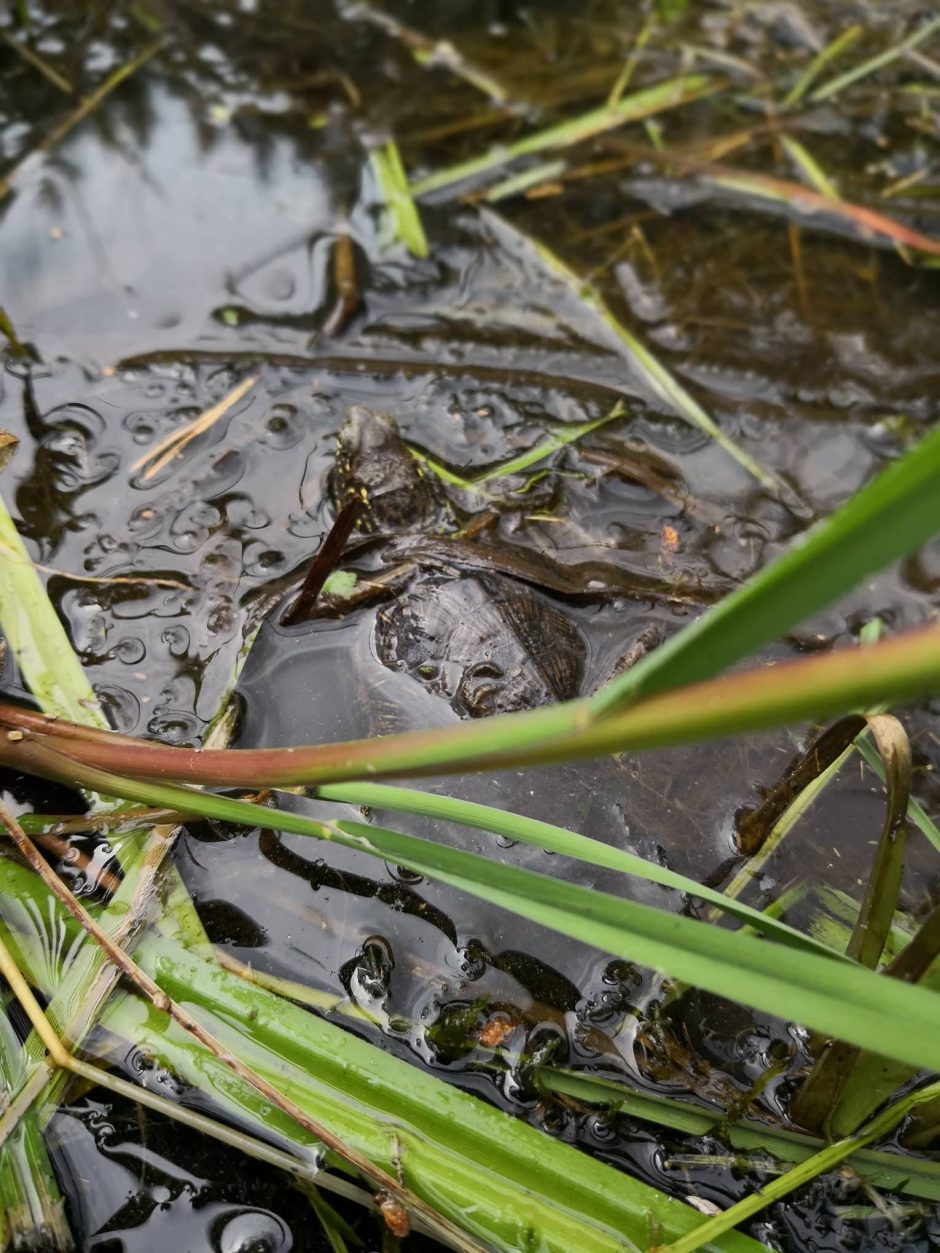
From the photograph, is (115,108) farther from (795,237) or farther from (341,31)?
(795,237)

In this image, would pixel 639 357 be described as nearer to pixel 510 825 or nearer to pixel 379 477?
pixel 379 477

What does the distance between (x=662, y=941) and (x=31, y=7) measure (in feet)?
17.5

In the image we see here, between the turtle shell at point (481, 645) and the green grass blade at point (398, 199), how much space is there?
184 cm

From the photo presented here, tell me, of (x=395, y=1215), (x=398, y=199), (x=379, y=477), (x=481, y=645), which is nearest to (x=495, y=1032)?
(x=395, y=1215)

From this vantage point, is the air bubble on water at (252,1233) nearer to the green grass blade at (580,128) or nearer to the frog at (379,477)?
the frog at (379,477)

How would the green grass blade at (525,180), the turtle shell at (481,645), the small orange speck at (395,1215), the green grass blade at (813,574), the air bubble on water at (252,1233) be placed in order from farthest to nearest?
the green grass blade at (525,180) < the turtle shell at (481,645) < the air bubble on water at (252,1233) < the small orange speck at (395,1215) < the green grass blade at (813,574)

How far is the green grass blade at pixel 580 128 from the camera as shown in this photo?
169 inches

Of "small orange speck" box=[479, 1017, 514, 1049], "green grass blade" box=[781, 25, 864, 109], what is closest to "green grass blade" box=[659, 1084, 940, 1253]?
"small orange speck" box=[479, 1017, 514, 1049]

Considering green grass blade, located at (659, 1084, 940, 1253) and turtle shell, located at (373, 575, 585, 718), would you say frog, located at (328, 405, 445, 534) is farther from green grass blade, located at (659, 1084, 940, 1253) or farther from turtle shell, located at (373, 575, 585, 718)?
green grass blade, located at (659, 1084, 940, 1253)

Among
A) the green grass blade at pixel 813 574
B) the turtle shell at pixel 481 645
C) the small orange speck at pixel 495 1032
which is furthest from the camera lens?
the turtle shell at pixel 481 645

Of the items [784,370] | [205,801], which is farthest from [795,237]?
[205,801]

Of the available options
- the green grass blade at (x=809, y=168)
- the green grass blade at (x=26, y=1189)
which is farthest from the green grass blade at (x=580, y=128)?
the green grass blade at (x=26, y=1189)

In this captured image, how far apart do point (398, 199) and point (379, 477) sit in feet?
5.46

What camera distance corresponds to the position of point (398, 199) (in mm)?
4098
